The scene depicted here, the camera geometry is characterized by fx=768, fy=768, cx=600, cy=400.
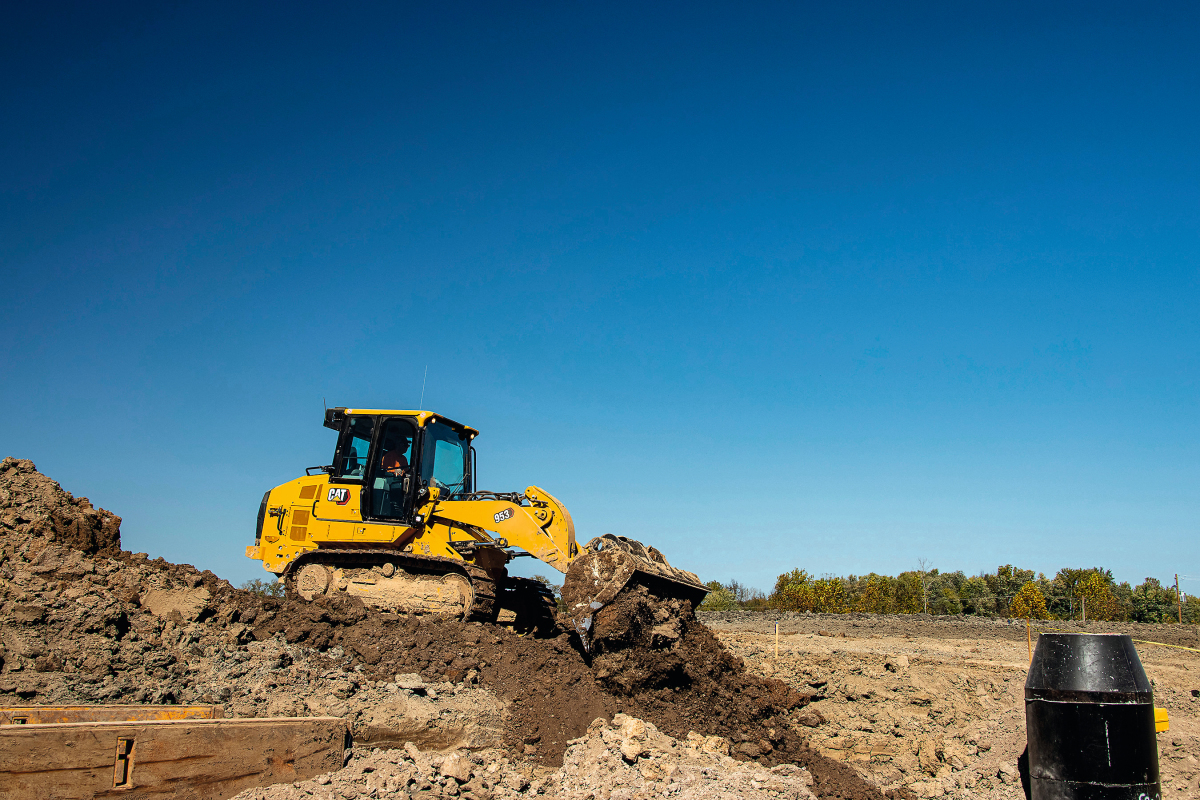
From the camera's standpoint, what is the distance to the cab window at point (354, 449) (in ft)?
38.6

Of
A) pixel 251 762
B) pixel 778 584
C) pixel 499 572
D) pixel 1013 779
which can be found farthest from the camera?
pixel 778 584

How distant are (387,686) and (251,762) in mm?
2487

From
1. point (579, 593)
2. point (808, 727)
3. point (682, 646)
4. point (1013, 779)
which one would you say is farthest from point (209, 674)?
point (1013, 779)

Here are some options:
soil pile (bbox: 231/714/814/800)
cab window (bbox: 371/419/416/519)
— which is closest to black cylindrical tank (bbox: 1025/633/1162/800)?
soil pile (bbox: 231/714/814/800)

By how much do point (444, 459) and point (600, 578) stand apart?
408 cm

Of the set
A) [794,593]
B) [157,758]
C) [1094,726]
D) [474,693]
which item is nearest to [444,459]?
[474,693]

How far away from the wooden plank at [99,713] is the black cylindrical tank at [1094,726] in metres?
6.05

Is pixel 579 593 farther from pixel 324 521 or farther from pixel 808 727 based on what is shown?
pixel 324 521

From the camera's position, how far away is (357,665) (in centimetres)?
848

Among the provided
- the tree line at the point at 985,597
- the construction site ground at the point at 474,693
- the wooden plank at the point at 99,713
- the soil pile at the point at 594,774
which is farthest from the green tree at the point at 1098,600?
the wooden plank at the point at 99,713

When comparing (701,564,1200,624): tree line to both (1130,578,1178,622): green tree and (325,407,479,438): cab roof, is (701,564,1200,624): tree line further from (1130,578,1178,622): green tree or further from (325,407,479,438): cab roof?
(325,407,479,438): cab roof

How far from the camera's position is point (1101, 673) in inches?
164

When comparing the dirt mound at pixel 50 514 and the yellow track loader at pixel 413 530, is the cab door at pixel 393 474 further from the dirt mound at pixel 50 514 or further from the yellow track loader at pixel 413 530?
the dirt mound at pixel 50 514

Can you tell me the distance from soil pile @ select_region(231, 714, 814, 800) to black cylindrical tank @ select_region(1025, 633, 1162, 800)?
3.24 m
